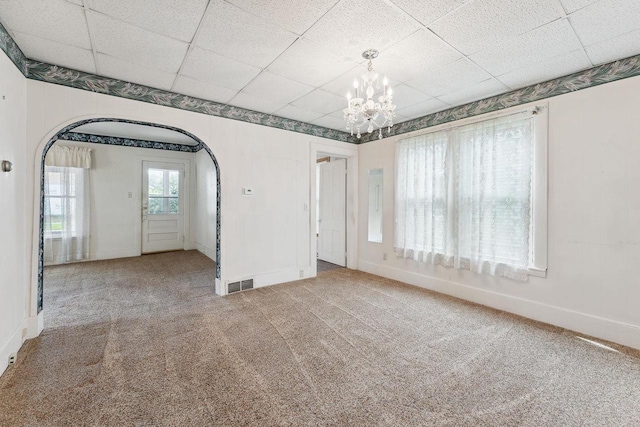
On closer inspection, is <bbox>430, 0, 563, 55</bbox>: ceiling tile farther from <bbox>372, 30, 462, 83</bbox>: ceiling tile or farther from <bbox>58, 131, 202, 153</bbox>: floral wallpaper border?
<bbox>58, 131, 202, 153</bbox>: floral wallpaper border

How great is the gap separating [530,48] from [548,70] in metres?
0.61

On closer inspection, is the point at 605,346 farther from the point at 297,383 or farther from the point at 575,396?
the point at 297,383

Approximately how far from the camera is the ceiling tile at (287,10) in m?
1.82

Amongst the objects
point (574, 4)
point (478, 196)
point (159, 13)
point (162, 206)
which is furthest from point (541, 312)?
point (162, 206)

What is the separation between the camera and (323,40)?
2225 millimetres

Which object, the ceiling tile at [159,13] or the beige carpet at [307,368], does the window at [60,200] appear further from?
the ceiling tile at [159,13]

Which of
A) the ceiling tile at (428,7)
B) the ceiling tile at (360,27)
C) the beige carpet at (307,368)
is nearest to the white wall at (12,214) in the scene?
the beige carpet at (307,368)

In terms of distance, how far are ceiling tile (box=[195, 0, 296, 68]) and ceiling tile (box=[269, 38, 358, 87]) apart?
0.30 feet

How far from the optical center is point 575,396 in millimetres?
1814

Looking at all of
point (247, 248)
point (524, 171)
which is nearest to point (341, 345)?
point (247, 248)

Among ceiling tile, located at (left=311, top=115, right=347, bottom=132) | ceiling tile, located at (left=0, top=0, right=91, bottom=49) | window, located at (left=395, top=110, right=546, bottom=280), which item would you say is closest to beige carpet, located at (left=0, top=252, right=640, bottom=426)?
window, located at (left=395, top=110, right=546, bottom=280)

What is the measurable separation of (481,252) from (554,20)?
243cm

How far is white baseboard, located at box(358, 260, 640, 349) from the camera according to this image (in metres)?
2.49

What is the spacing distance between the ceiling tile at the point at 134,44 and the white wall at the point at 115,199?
14.5 ft
